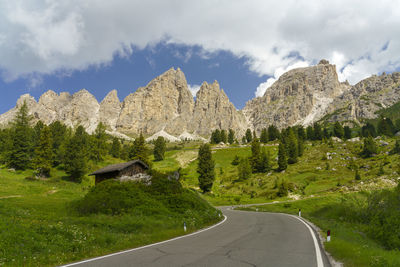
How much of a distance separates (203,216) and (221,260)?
1383 centimetres

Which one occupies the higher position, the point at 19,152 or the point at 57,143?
the point at 57,143

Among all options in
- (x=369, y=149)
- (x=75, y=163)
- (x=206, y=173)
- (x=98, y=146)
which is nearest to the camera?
(x=75, y=163)

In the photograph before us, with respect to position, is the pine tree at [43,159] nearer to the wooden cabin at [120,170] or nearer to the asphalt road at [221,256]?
the wooden cabin at [120,170]

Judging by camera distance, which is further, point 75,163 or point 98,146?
point 98,146

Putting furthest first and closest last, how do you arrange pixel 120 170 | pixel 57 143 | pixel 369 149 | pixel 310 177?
pixel 57 143
pixel 369 149
pixel 310 177
pixel 120 170

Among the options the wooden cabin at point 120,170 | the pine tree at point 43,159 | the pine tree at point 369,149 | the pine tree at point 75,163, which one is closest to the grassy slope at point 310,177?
the pine tree at point 369,149

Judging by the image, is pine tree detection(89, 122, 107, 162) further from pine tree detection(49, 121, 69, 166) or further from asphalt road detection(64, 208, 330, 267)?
asphalt road detection(64, 208, 330, 267)

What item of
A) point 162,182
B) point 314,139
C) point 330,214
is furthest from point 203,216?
point 314,139

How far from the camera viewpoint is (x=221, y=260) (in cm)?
847

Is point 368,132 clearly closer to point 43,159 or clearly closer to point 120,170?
point 120,170

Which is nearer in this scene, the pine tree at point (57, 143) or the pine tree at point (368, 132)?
→ the pine tree at point (57, 143)

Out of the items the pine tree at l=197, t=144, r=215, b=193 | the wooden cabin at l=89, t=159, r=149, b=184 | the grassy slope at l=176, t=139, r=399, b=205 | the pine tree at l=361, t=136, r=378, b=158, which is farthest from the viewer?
the pine tree at l=361, t=136, r=378, b=158

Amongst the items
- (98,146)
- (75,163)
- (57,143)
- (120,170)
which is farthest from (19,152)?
(120,170)

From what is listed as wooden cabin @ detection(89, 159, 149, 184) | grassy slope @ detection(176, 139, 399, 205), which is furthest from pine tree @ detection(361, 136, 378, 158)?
wooden cabin @ detection(89, 159, 149, 184)
